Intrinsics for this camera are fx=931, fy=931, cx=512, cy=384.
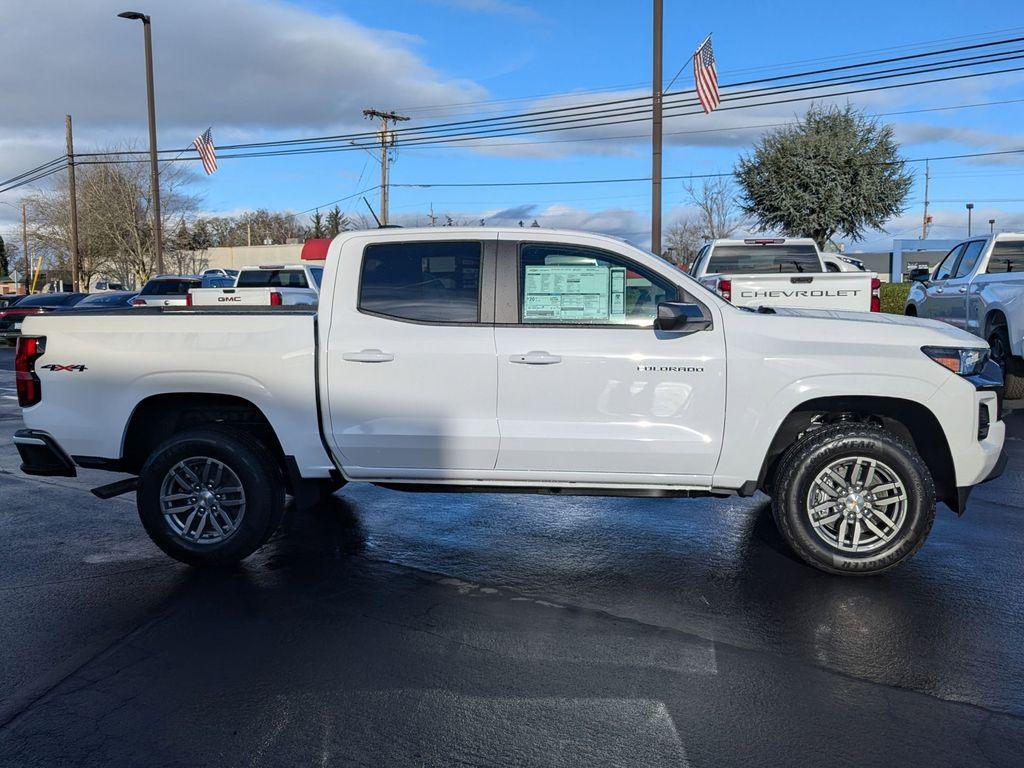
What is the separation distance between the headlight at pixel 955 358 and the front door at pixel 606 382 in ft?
3.82

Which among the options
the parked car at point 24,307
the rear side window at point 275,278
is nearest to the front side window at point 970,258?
the rear side window at point 275,278

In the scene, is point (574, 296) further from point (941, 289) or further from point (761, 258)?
point (941, 289)

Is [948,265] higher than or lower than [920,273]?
higher

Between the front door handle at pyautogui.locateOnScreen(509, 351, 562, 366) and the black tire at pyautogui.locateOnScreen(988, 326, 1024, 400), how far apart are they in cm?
760

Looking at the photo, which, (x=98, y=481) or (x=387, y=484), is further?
(x=98, y=481)

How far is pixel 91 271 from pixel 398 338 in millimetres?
58903

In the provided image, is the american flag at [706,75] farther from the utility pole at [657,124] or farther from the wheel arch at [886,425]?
the wheel arch at [886,425]

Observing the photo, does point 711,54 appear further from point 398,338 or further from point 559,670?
point 559,670

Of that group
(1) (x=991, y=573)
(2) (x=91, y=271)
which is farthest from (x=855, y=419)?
(2) (x=91, y=271)

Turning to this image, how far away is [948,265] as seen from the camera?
44.3 feet

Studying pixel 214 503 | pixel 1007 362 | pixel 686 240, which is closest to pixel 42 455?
pixel 214 503

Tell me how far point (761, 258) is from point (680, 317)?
957cm

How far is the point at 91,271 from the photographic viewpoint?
58062mm

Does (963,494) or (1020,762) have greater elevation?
(963,494)
